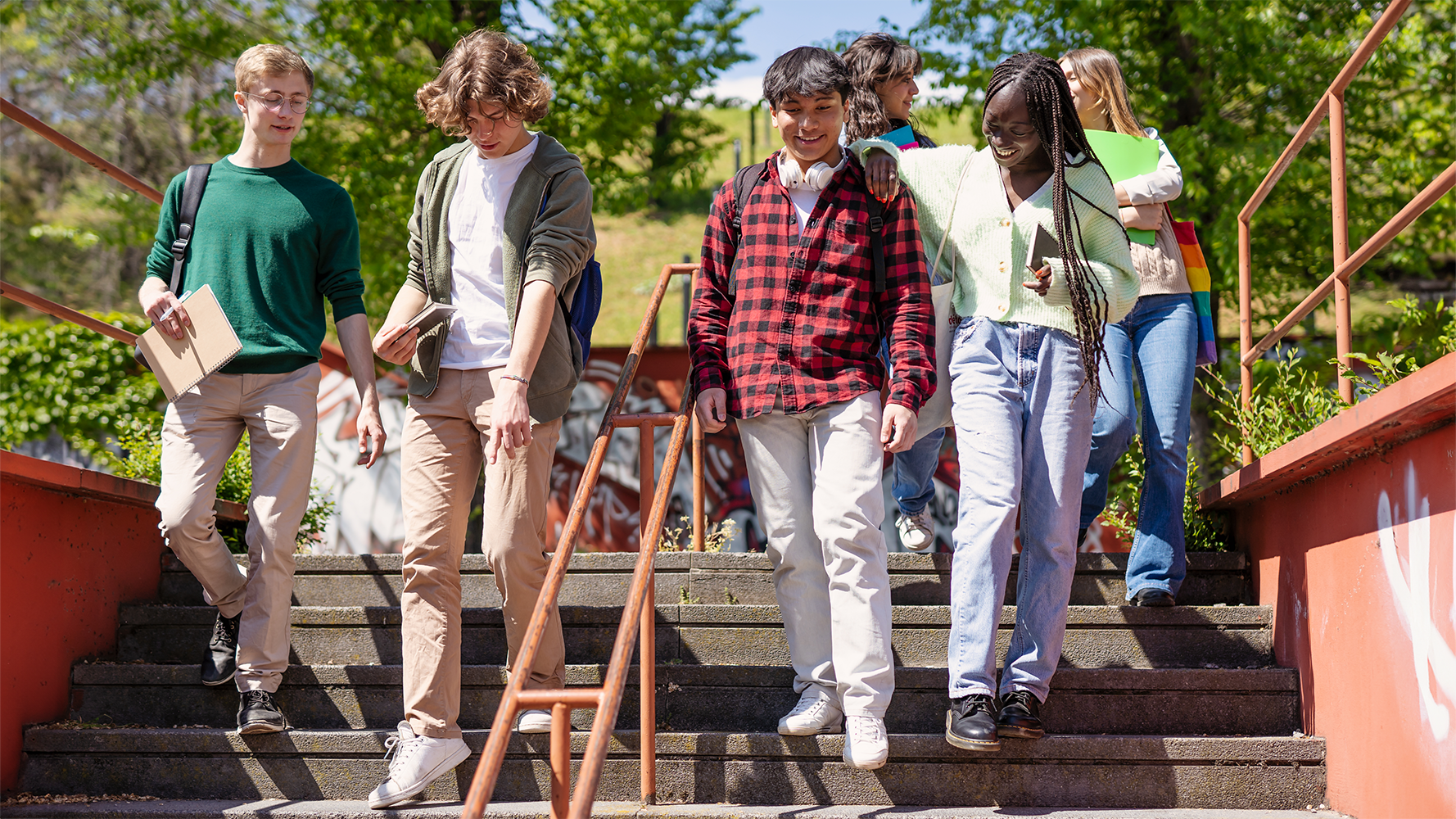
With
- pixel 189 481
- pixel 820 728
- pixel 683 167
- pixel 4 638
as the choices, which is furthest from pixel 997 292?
pixel 683 167

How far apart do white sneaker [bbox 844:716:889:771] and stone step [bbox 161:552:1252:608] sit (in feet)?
3.63

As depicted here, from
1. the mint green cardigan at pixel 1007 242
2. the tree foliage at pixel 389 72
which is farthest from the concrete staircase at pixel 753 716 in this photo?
the tree foliage at pixel 389 72

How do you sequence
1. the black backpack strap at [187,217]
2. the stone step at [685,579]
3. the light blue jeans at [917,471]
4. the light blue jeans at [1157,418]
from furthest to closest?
the light blue jeans at [917,471] → the stone step at [685,579] → the light blue jeans at [1157,418] → the black backpack strap at [187,217]

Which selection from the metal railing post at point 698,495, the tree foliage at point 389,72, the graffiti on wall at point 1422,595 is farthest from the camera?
the tree foliage at point 389,72

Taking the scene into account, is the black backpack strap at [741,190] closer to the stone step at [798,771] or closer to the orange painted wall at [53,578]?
the stone step at [798,771]

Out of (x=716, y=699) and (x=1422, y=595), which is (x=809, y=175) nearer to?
(x=716, y=699)

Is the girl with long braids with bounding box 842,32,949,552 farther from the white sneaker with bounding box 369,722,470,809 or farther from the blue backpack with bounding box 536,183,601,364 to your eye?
the white sneaker with bounding box 369,722,470,809

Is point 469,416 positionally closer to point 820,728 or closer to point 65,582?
point 820,728

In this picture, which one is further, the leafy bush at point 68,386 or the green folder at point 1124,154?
the leafy bush at point 68,386

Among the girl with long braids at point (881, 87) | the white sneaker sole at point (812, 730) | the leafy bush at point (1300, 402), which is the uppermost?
the girl with long braids at point (881, 87)

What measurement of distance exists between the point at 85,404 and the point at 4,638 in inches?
263

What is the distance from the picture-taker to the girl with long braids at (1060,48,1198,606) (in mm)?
3832

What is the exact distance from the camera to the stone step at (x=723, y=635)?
147 inches

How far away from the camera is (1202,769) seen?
3189mm
